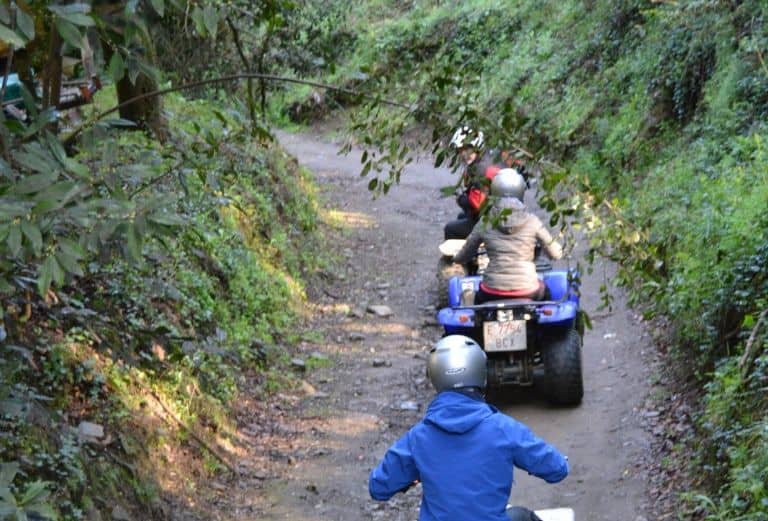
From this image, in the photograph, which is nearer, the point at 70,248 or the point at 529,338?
the point at 70,248

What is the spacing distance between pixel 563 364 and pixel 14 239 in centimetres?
616

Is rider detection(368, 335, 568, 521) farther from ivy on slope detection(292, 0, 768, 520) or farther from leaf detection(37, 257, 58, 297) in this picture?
leaf detection(37, 257, 58, 297)

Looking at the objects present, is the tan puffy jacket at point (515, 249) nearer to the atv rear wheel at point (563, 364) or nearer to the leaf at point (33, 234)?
the atv rear wheel at point (563, 364)

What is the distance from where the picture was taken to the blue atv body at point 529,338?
353 inches

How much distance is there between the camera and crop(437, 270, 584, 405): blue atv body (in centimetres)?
897

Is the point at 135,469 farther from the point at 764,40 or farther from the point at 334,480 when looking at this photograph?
the point at 764,40

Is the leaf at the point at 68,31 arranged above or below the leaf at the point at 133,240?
above

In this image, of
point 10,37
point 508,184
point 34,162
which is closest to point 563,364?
point 508,184

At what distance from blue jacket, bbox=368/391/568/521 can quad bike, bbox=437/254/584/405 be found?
13.6 feet

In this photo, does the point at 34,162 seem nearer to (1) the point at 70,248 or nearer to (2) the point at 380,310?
(1) the point at 70,248

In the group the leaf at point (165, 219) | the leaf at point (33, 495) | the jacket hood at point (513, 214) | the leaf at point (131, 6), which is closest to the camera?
the leaf at point (33, 495)

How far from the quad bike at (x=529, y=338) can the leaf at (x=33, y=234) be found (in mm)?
5632

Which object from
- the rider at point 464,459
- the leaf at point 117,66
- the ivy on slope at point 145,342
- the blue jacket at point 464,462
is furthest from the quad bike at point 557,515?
the leaf at point 117,66

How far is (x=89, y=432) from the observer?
759 centimetres
